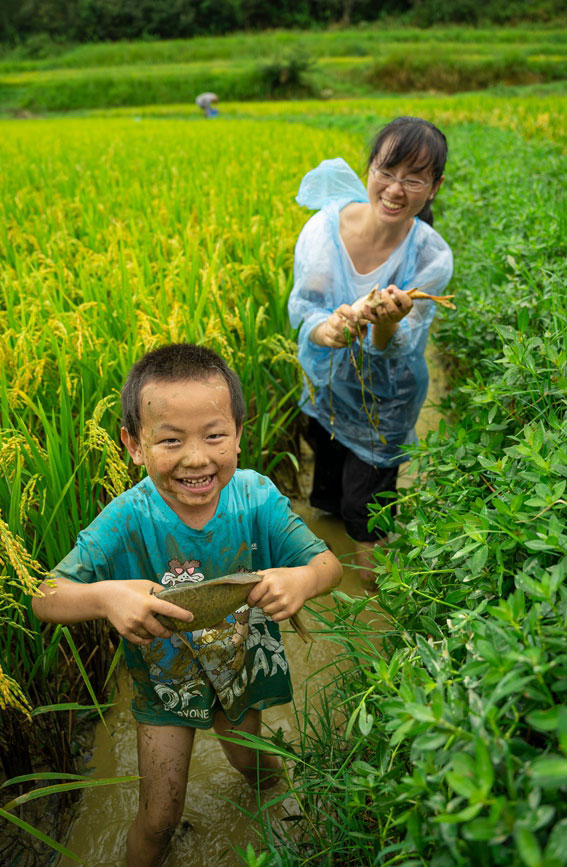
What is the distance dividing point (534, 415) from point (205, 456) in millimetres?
815

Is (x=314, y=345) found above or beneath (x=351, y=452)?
above

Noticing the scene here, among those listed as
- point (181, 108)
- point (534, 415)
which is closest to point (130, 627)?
point (534, 415)

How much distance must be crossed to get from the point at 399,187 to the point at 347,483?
1.04 metres

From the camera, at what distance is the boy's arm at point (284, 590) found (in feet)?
3.74

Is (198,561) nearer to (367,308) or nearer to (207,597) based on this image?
(207,597)

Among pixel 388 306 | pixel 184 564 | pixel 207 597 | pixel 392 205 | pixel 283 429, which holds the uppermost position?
pixel 392 205

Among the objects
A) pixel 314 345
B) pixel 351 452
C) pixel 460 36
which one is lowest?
pixel 351 452

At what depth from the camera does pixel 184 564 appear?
1.31 m

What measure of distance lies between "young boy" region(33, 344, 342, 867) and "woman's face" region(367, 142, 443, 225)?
968 mm

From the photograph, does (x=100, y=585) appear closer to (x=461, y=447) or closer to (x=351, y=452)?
(x=461, y=447)

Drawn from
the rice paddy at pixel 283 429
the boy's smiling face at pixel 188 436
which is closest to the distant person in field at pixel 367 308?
the rice paddy at pixel 283 429

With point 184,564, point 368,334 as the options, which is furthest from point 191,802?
point 368,334

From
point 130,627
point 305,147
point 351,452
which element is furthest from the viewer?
point 305,147

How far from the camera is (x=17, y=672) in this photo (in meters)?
1.42
